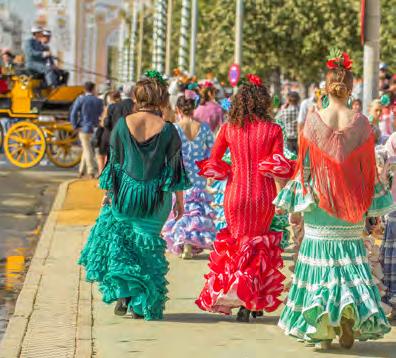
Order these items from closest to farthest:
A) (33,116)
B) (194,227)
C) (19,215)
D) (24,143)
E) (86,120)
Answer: (194,227) → (19,215) → (86,120) → (24,143) → (33,116)

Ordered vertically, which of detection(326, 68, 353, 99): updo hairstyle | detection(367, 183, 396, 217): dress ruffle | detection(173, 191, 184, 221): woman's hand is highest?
detection(326, 68, 353, 99): updo hairstyle

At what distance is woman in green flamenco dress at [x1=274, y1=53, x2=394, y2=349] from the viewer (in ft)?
27.0

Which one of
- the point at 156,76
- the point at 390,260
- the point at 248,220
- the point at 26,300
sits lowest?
the point at 26,300

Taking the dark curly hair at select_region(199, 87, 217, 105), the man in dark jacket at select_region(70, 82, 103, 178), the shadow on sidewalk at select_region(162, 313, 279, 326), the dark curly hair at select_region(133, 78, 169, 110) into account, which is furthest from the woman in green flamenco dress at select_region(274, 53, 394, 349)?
the man in dark jacket at select_region(70, 82, 103, 178)

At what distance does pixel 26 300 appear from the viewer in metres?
10.3

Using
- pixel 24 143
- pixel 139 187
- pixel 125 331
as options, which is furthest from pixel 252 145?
pixel 24 143

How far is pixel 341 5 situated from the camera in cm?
5269

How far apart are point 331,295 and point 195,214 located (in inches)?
209

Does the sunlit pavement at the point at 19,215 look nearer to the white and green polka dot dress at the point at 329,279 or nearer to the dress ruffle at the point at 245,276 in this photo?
the dress ruffle at the point at 245,276

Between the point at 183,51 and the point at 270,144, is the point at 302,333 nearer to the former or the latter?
the point at 270,144

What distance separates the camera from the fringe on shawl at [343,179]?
834 centimetres

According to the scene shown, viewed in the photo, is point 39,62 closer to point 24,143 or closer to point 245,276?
point 24,143

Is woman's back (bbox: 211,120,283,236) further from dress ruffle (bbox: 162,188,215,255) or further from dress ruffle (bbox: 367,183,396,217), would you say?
dress ruffle (bbox: 162,188,215,255)

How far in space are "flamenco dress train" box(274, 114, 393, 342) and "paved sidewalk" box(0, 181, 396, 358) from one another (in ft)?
0.73
